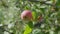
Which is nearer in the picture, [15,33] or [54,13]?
[54,13]

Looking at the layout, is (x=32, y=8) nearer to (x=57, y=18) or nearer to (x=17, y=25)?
(x=57, y=18)

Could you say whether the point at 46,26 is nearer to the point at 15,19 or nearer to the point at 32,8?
the point at 32,8

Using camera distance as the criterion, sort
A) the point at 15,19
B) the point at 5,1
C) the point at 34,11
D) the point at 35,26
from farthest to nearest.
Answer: the point at 5,1
the point at 15,19
the point at 35,26
the point at 34,11

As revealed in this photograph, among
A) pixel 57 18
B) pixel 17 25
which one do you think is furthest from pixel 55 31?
pixel 17 25

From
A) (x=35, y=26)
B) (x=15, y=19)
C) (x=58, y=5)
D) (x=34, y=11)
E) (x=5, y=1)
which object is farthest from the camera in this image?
(x=5, y=1)

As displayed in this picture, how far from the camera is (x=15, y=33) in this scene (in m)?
1.56

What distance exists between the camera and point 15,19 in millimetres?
1552

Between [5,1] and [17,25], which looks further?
[5,1]

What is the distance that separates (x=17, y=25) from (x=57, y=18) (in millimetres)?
622

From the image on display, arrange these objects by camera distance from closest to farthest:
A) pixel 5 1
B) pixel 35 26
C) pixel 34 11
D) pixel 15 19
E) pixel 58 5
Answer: pixel 58 5
pixel 34 11
pixel 35 26
pixel 15 19
pixel 5 1

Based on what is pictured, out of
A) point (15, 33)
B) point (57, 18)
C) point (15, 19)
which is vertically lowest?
point (15, 33)

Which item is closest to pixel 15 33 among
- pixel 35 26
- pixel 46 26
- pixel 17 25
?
pixel 17 25

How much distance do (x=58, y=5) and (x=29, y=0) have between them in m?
0.24

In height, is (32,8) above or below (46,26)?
above
